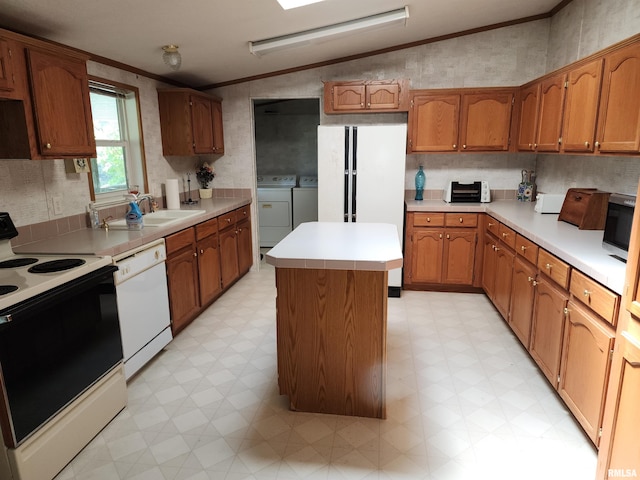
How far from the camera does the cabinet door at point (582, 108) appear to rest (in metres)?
2.53

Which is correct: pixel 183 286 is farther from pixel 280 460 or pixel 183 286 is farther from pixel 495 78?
pixel 495 78

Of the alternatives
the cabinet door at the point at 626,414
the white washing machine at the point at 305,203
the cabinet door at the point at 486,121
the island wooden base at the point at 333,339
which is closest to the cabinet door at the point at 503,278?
the cabinet door at the point at 486,121

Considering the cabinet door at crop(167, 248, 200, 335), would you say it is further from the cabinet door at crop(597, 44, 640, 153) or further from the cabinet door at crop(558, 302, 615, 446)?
the cabinet door at crop(597, 44, 640, 153)

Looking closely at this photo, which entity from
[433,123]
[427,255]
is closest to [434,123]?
[433,123]

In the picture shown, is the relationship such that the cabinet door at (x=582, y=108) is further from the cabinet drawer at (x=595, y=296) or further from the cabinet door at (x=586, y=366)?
the cabinet door at (x=586, y=366)

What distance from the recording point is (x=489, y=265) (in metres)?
3.72

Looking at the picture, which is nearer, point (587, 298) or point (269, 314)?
point (587, 298)

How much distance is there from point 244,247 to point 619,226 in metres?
3.49

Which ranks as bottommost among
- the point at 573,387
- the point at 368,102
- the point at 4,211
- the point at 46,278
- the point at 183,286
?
the point at 573,387

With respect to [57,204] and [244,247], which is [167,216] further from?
[244,247]

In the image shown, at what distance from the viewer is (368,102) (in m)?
4.02

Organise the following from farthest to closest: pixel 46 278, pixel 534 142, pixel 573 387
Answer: pixel 534 142 → pixel 573 387 → pixel 46 278

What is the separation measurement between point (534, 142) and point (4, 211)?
3906 mm

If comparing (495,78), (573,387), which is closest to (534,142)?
(495,78)
